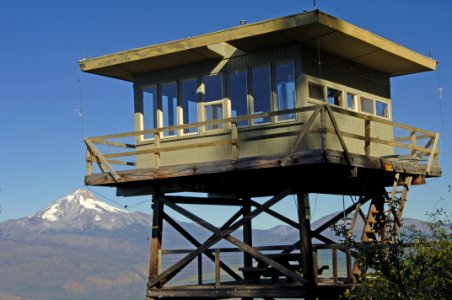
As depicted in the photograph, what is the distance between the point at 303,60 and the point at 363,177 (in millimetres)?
4495

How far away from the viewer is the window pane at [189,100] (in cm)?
2741

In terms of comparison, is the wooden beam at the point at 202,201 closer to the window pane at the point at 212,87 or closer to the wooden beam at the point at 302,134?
the window pane at the point at 212,87

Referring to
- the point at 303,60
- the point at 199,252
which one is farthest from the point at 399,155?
the point at 199,252

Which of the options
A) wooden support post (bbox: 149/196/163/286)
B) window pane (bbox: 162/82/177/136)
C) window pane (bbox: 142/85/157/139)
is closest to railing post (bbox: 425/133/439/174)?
window pane (bbox: 162/82/177/136)

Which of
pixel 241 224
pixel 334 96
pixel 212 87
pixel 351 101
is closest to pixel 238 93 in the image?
pixel 212 87

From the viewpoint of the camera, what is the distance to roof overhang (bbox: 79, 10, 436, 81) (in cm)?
2406

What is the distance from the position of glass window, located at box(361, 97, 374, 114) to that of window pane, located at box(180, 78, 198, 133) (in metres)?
5.19

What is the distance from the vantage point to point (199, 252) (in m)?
26.5

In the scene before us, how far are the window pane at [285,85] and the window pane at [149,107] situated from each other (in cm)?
458

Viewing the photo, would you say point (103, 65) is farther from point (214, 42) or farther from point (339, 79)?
point (339, 79)

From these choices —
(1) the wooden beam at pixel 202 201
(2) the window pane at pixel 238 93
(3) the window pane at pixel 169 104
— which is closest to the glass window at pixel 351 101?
(2) the window pane at pixel 238 93

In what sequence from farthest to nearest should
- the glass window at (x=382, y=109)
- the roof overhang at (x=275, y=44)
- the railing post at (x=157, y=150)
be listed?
1. the glass window at (x=382, y=109)
2. the railing post at (x=157, y=150)
3. the roof overhang at (x=275, y=44)

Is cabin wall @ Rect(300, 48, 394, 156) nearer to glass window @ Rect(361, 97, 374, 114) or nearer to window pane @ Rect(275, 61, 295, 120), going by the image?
glass window @ Rect(361, 97, 374, 114)

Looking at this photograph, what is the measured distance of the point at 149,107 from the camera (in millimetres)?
28375
